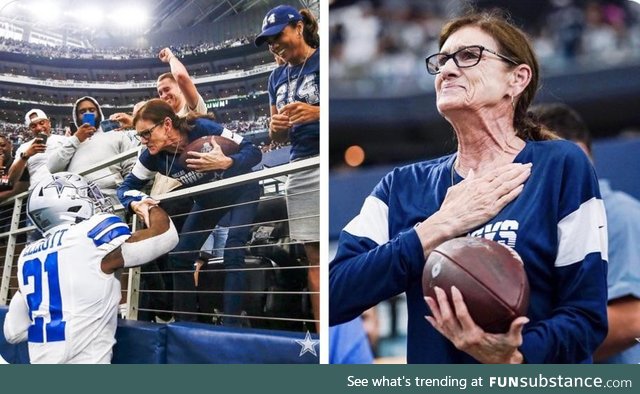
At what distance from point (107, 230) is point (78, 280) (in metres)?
0.26

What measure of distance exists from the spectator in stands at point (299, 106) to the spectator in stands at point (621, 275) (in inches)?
41.6

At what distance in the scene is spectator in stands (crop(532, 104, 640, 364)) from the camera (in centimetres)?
273

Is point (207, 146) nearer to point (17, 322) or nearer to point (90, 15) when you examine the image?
point (90, 15)

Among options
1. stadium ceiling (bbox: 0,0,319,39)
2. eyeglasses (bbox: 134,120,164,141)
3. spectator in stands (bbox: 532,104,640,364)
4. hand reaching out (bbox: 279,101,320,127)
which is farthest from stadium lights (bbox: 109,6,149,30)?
spectator in stands (bbox: 532,104,640,364)

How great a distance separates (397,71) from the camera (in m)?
2.99

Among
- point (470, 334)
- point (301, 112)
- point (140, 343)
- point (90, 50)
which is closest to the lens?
point (470, 334)

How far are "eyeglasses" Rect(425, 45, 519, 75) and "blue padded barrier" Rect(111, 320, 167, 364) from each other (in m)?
1.63

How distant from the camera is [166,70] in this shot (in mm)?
3451

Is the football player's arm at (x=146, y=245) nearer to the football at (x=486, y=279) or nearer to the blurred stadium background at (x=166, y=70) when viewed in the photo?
the blurred stadium background at (x=166, y=70)

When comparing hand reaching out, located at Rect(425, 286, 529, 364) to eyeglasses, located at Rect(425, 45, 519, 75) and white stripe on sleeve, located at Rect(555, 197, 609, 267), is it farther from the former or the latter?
eyeglasses, located at Rect(425, 45, 519, 75)

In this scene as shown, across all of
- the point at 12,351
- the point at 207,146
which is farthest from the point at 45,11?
the point at 12,351

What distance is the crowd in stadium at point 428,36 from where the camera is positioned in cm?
287
